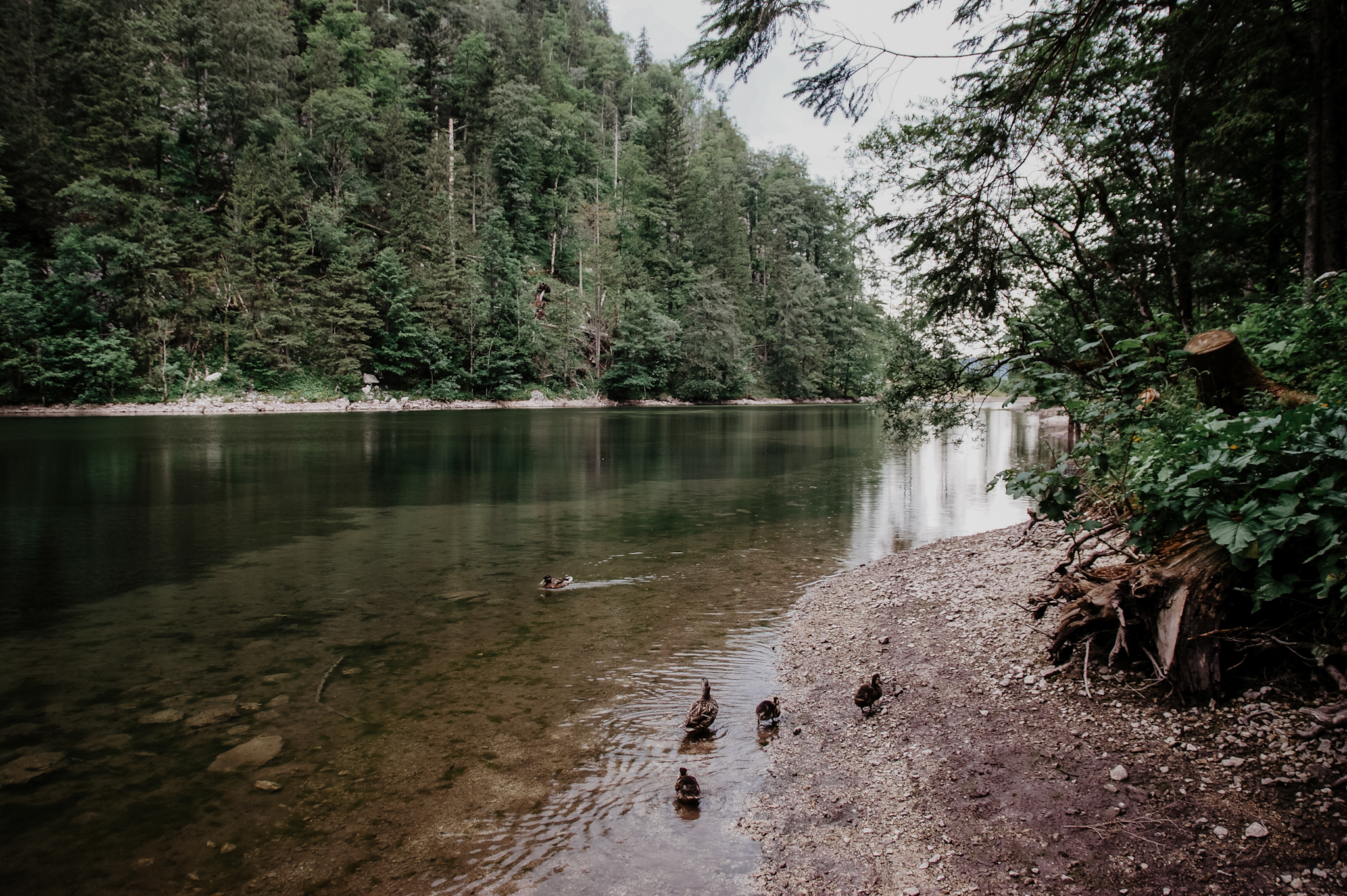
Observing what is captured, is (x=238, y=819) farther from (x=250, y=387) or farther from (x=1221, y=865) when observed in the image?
(x=250, y=387)

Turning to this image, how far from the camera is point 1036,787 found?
346cm

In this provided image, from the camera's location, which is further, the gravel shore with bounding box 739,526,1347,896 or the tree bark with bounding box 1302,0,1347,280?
the tree bark with bounding box 1302,0,1347,280

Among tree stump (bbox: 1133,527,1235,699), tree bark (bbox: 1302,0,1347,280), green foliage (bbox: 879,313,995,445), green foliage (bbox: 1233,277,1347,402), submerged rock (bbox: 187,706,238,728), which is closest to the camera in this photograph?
tree stump (bbox: 1133,527,1235,699)

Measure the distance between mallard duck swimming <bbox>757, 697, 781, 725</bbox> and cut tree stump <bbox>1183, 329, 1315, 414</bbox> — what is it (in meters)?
3.58

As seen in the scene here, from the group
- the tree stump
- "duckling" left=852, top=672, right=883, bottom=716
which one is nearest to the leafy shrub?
the tree stump

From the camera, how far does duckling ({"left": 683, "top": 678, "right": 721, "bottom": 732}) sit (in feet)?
16.0

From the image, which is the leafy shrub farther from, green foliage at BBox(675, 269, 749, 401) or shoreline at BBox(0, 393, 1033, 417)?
green foliage at BBox(675, 269, 749, 401)

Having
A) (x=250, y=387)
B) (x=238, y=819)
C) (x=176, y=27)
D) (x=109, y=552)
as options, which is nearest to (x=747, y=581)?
(x=238, y=819)

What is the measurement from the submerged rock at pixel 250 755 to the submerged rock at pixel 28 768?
110 centimetres

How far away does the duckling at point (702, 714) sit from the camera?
4.88m

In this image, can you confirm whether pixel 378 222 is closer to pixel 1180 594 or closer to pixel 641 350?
pixel 641 350

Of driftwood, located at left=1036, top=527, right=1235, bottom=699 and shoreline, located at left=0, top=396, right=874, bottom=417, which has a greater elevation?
shoreline, located at left=0, top=396, right=874, bottom=417

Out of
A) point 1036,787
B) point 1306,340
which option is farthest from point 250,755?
point 1306,340

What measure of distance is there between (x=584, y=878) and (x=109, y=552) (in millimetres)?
11010
